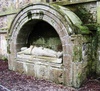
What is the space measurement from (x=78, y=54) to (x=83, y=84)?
34.6 inches

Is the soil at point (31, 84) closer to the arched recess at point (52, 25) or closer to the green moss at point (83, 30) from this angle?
the arched recess at point (52, 25)

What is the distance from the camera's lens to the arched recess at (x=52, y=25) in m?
4.55

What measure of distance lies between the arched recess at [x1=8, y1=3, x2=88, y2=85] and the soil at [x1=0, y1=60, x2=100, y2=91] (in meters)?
0.36

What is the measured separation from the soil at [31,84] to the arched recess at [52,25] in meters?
0.36

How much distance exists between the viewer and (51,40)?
19.2 feet

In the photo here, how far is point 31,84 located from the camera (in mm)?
4996

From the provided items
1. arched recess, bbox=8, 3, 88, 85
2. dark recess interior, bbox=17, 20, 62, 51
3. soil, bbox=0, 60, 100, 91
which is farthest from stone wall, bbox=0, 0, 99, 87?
dark recess interior, bbox=17, 20, 62, 51

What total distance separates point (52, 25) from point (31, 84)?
5.79 ft

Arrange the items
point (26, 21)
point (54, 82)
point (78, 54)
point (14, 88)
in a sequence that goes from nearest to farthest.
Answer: point (78, 54), point (14, 88), point (54, 82), point (26, 21)

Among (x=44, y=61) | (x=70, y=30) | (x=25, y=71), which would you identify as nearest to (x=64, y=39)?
(x=70, y=30)

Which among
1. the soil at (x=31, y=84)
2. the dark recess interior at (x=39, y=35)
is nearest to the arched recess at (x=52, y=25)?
the dark recess interior at (x=39, y=35)

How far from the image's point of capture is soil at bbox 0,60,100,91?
4574mm

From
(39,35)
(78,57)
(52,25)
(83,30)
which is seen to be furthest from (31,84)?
(83,30)

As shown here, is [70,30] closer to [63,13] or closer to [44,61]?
[63,13]
